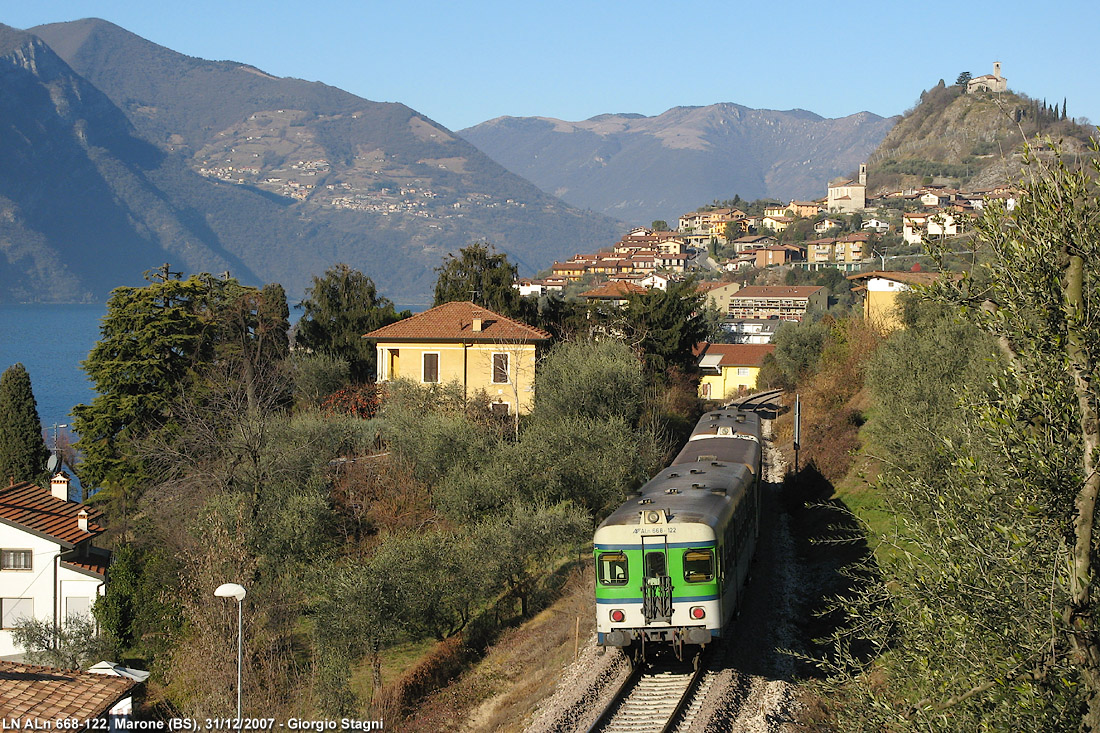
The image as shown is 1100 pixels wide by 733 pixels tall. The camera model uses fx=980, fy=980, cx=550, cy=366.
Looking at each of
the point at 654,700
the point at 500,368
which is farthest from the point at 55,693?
the point at 500,368

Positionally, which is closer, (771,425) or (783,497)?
(783,497)

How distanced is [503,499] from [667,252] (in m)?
176

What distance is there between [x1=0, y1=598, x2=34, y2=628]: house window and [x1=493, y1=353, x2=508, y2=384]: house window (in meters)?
19.4

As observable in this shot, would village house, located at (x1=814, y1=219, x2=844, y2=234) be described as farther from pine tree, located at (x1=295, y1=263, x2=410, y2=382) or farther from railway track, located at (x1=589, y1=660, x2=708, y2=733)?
railway track, located at (x1=589, y1=660, x2=708, y2=733)

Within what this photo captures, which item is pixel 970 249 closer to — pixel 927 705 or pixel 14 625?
pixel 927 705

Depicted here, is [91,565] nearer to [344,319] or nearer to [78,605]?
[78,605]

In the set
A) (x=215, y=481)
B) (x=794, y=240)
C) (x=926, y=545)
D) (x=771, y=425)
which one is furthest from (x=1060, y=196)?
(x=794, y=240)

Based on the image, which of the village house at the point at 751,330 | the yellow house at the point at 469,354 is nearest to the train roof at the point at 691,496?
the yellow house at the point at 469,354

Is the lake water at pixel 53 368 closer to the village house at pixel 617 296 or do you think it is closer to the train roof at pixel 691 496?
the village house at pixel 617 296

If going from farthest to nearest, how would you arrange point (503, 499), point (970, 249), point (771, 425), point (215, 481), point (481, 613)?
1. point (771, 425)
2. point (215, 481)
3. point (503, 499)
4. point (481, 613)
5. point (970, 249)

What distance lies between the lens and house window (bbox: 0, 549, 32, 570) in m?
26.0

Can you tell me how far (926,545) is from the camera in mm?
8516

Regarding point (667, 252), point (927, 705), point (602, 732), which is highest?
point (667, 252)

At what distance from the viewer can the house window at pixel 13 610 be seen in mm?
25688
